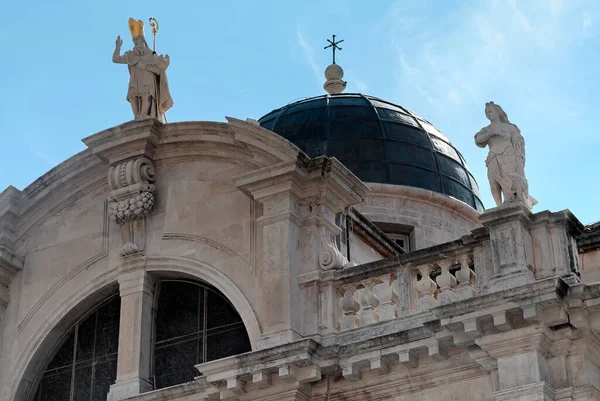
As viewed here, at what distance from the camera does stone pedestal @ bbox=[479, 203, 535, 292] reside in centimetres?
1466

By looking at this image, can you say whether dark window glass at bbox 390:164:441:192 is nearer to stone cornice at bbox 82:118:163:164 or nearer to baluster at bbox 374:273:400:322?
stone cornice at bbox 82:118:163:164

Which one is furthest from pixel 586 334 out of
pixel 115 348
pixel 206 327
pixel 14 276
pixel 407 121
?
pixel 407 121

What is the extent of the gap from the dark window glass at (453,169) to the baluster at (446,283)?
313 inches

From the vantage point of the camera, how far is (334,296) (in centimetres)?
1630

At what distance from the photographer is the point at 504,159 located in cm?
1541

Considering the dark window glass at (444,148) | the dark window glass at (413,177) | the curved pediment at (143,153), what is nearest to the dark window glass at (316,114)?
the dark window glass at (413,177)

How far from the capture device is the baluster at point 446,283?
15.3 m

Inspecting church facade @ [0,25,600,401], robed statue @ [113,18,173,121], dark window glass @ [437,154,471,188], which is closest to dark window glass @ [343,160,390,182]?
dark window glass @ [437,154,471,188]

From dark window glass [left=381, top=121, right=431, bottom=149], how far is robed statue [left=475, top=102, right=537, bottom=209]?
757 centimetres

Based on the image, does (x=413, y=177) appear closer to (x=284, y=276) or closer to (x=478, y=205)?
(x=478, y=205)

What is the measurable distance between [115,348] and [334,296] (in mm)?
3355

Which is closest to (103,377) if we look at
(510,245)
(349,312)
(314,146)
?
(349,312)

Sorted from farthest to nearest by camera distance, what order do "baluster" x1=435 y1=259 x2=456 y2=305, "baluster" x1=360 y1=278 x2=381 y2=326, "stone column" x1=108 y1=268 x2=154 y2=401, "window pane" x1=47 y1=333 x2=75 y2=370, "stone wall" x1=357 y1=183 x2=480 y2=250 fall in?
"stone wall" x1=357 y1=183 x2=480 y2=250
"window pane" x1=47 y1=333 x2=75 y2=370
"stone column" x1=108 y1=268 x2=154 y2=401
"baluster" x1=360 y1=278 x2=381 y2=326
"baluster" x1=435 y1=259 x2=456 y2=305

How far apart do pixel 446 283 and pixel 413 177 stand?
25.1 feet
